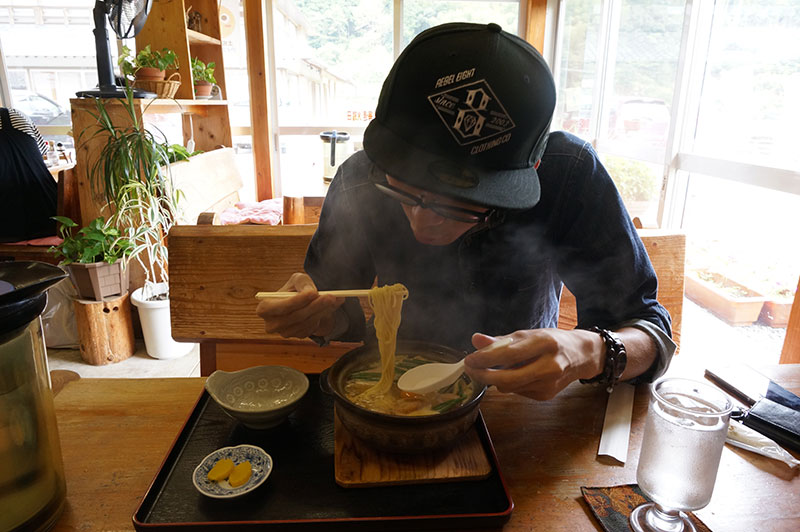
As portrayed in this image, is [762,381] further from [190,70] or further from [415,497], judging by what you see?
[190,70]

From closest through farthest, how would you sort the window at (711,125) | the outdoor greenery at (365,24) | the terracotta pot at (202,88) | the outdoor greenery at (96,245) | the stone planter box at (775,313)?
the window at (711,125), the outdoor greenery at (96,245), the stone planter box at (775,313), the terracotta pot at (202,88), the outdoor greenery at (365,24)

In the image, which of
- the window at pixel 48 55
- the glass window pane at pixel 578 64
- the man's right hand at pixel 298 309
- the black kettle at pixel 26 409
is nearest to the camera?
the black kettle at pixel 26 409

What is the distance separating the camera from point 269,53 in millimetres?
6266

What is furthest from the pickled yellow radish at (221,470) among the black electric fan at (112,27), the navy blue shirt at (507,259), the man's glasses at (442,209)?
the black electric fan at (112,27)

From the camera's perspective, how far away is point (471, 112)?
0.98m

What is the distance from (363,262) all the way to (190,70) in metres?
3.83

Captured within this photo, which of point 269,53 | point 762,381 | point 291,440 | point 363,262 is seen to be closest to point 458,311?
point 363,262

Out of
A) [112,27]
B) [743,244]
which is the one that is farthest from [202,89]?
[743,244]

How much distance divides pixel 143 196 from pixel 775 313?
4.98 meters

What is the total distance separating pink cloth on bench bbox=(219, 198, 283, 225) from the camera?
4.66 m

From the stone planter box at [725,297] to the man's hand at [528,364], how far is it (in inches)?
145

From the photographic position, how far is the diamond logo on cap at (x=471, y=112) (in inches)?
38.2

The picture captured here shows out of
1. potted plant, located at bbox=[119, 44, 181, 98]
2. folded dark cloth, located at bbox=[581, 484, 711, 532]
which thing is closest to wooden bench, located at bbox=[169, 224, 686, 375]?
folded dark cloth, located at bbox=[581, 484, 711, 532]

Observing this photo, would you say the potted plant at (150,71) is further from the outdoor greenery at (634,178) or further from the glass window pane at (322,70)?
the outdoor greenery at (634,178)
